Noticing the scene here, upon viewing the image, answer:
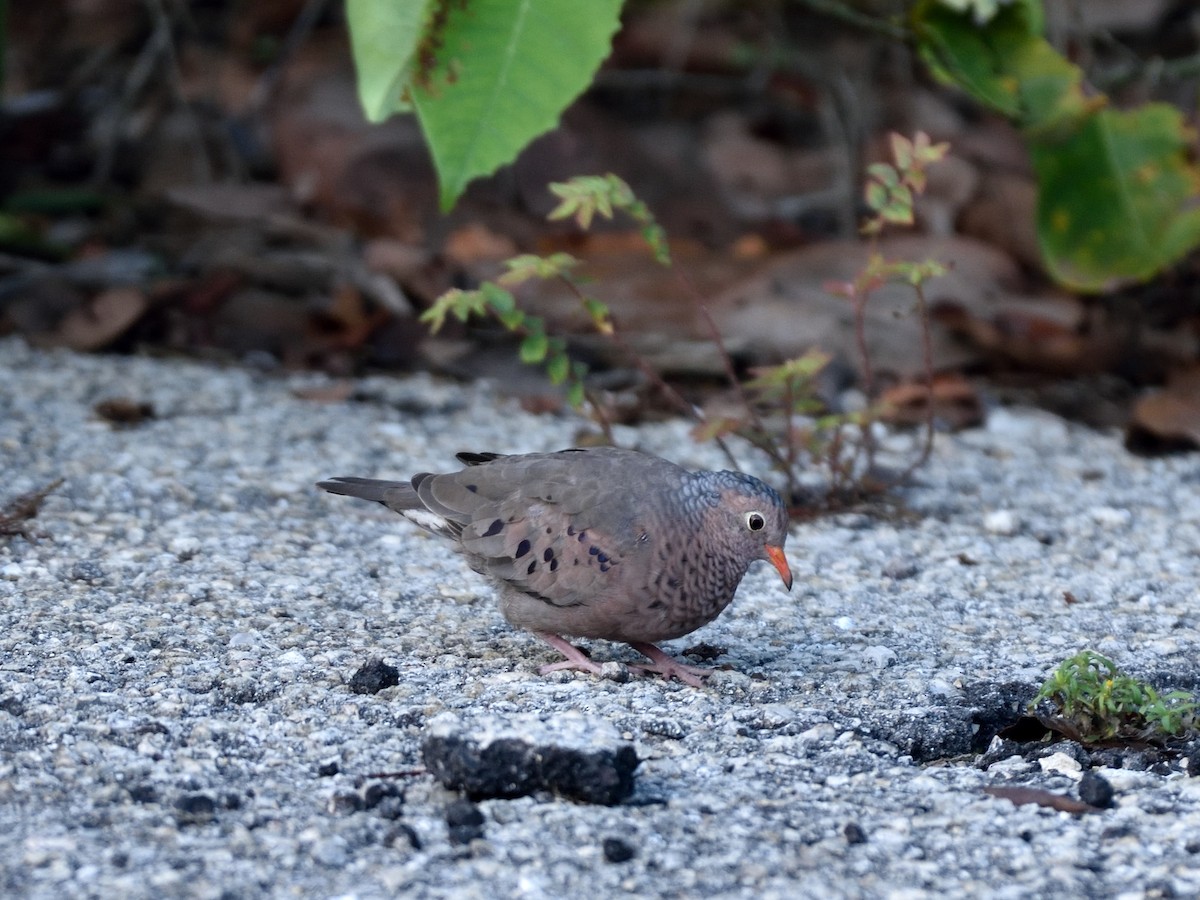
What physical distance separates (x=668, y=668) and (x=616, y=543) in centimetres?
32

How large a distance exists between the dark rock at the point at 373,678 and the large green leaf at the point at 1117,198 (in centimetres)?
349

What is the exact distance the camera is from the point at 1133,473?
206 inches

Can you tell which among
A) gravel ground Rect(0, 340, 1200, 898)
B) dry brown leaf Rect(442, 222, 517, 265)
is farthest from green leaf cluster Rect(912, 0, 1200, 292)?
dry brown leaf Rect(442, 222, 517, 265)

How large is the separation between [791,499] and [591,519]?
149 centimetres

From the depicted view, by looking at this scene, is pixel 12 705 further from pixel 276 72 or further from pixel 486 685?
pixel 276 72

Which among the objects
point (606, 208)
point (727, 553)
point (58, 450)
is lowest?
point (58, 450)

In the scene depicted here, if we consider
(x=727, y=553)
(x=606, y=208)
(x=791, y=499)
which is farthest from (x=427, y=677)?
(x=791, y=499)

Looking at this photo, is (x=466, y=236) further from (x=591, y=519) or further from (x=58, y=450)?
(x=591, y=519)

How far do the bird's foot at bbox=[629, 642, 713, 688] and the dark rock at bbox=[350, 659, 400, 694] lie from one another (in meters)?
0.59

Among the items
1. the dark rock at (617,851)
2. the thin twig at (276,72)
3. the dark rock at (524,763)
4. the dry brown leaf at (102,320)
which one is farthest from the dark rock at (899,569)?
the thin twig at (276,72)

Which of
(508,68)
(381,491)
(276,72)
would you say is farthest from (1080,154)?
(276,72)

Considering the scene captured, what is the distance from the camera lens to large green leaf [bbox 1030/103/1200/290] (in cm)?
564

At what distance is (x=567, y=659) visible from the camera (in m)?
3.51

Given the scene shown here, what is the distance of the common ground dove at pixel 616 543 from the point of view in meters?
3.37
